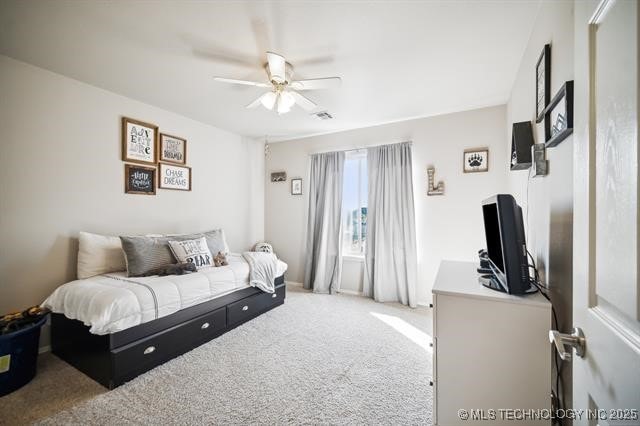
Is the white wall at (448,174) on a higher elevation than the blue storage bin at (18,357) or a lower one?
higher

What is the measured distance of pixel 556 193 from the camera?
1.34m

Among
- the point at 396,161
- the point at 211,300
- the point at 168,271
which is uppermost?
the point at 396,161

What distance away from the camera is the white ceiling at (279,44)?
1.65m

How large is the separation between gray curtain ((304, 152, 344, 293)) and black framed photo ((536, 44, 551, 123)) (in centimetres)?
263

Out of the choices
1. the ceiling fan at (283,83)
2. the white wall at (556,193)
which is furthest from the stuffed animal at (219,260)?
the white wall at (556,193)

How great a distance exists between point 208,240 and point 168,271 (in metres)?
0.75

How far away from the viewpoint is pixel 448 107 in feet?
10.4

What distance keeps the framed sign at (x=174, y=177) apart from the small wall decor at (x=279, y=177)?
1460 millimetres

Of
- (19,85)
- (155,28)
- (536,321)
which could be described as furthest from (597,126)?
(19,85)

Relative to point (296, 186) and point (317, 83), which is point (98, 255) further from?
point (296, 186)

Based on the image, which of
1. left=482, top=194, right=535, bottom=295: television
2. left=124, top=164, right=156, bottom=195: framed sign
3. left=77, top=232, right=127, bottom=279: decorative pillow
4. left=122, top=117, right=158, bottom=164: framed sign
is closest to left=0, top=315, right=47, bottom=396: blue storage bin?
left=77, top=232, right=127, bottom=279: decorative pillow

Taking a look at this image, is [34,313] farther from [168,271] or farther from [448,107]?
[448,107]

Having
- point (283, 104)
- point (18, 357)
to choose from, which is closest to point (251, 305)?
point (18, 357)

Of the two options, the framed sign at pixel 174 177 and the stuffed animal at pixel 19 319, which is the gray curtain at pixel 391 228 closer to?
the framed sign at pixel 174 177
